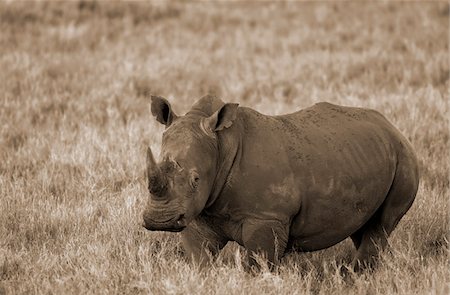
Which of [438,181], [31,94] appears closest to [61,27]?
[31,94]

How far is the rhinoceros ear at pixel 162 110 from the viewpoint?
4492 millimetres

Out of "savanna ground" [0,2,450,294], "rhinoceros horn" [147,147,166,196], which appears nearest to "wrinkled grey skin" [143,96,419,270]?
"rhinoceros horn" [147,147,166,196]

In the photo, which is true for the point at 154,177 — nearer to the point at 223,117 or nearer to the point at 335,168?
the point at 223,117

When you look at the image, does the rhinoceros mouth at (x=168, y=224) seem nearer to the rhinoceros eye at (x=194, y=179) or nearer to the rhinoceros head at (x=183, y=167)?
the rhinoceros head at (x=183, y=167)

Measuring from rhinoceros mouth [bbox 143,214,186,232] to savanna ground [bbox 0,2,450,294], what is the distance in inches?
12.0

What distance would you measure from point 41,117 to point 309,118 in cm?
466

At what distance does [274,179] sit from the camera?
4.39 meters

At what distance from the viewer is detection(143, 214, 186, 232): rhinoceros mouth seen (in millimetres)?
4016

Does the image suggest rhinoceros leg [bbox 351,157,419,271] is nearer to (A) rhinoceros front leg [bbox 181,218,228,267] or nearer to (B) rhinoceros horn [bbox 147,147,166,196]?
(A) rhinoceros front leg [bbox 181,218,228,267]

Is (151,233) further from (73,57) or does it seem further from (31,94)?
(73,57)

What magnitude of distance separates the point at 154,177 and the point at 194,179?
11.1 inches

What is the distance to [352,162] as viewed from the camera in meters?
4.73

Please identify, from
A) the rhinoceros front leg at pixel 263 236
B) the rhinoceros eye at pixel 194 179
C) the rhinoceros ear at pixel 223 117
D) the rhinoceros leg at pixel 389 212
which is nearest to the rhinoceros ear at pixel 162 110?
the rhinoceros ear at pixel 223 117

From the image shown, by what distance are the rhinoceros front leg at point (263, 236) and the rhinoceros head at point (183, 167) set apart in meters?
0.33
